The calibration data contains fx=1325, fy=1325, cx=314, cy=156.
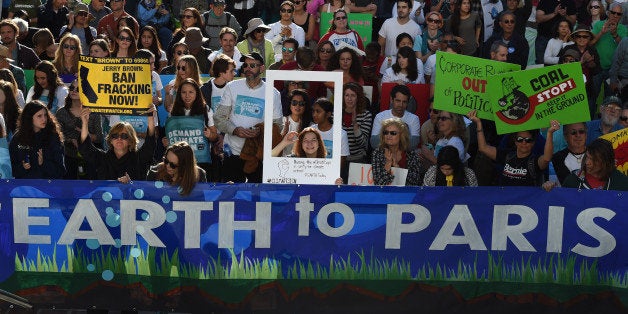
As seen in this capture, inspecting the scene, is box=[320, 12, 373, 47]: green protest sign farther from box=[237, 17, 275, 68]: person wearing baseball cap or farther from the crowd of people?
box=[237, 17, 275, 68]: person wearing baseball cap

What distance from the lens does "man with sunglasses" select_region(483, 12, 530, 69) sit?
17.1m

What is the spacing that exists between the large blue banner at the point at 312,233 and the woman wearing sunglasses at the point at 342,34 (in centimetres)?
530

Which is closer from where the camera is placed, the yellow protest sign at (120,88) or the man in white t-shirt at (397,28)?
the yellow protest sign at (120,88)

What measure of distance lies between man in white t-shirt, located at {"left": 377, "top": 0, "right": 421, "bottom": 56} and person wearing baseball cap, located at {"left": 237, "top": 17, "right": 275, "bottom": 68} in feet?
5.12

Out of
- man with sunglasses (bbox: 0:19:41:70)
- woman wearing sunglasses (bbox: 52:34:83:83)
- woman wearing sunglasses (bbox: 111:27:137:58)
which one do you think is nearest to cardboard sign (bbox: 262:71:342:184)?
woman wearing sunglasses (bbox: 52:34:83:83)

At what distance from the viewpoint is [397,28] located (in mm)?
17469

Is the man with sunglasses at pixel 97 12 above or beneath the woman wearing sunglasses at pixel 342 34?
above

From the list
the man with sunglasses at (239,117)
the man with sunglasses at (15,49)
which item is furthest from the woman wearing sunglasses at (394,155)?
the man with sunglasses at (15,49)

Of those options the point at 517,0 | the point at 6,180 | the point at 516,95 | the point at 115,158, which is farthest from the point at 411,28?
the point at 6,180

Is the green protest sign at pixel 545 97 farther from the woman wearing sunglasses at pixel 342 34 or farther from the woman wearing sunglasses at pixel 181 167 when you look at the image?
the woman wearing sunglasses at pixel 342 34

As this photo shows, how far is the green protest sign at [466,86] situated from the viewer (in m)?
13.6

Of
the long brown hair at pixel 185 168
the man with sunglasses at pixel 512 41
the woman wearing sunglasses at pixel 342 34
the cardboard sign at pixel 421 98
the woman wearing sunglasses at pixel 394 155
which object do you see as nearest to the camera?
the long brown hair at pixel 185 168

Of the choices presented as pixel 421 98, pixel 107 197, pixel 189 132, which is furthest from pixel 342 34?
pixel 107 197

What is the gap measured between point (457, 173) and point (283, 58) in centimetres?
473
